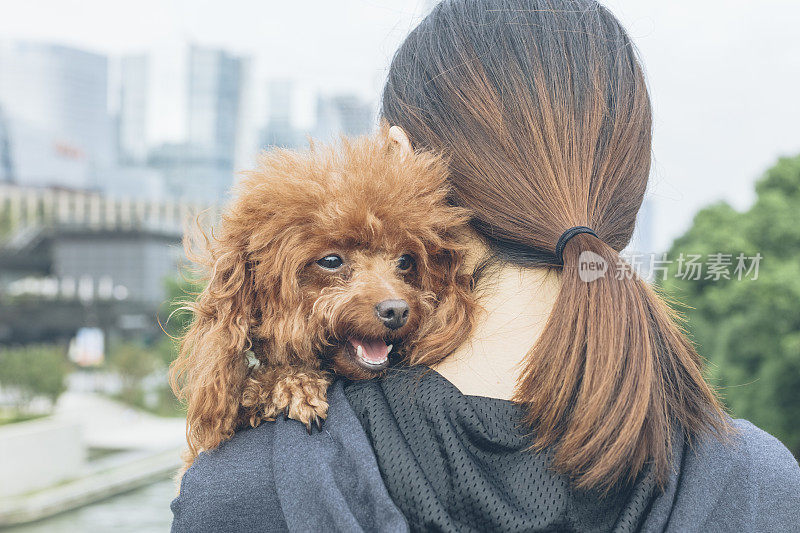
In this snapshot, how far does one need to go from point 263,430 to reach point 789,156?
21.4 meters

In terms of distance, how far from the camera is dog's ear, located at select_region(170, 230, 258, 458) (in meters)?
1.64

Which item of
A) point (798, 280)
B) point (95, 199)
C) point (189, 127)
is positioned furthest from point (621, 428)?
point (189, 127)

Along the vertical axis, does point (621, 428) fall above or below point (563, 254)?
below

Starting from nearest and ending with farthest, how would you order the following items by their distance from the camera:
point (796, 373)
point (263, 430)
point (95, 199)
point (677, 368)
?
1. point (677, 368)
2. point (263, 430)
3. point (796, 373)
4. point (95, 199)

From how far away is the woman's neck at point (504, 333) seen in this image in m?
1.45

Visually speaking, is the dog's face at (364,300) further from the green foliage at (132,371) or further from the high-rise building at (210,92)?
the high-rise building at (210,92)

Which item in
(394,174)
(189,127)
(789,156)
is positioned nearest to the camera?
(394,174)

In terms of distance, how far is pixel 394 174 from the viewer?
1.74 metres

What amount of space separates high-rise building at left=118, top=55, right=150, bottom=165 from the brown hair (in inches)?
4369

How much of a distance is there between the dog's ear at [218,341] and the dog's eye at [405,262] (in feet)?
1.29

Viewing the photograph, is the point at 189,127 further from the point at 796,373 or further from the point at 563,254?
the point at 563,254

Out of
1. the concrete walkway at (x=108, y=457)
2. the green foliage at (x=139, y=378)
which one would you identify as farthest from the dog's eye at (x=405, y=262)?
the green foliage at (x=139, y=378)

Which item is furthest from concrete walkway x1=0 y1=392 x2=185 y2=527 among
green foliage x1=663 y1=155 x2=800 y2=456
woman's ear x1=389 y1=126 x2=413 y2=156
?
green foliage x1=663 y1=155 x2=800 y2=456

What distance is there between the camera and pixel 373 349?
1.75 m
